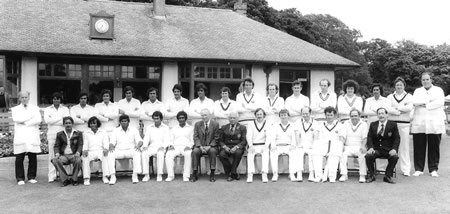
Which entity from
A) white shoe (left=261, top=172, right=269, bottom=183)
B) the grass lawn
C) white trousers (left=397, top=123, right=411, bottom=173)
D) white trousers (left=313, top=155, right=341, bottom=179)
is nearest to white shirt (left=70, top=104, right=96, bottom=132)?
the grass lawn

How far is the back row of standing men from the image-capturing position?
8.44 m

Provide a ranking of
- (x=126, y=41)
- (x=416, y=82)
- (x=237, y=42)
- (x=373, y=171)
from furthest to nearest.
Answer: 1. (x=416, y=82)
2. (x=237, y=42)
3. (x=126, y=41)
4. (x=373, y=171)

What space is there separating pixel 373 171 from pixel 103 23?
13.6 metres

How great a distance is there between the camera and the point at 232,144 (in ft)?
27.7

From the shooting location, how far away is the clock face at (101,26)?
698 inches

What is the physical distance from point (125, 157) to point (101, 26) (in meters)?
11.1

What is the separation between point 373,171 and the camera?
7.95 meters

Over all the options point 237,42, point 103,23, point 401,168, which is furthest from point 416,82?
point 401,168

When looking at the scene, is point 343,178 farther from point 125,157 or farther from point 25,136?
point 25,136

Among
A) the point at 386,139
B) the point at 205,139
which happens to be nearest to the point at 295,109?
the point at 386,139

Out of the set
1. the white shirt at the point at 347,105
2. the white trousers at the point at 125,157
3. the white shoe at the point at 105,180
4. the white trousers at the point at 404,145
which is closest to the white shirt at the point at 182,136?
the white trousers at the point at 125,157

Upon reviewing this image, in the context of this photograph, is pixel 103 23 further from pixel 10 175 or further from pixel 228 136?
pixel 228 136

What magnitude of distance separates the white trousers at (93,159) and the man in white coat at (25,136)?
101 cm

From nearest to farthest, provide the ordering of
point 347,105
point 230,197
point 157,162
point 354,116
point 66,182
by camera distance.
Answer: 1. point 230,197
2. point 66,182
3. point 157,162
4. point 354,116
5. point 347,105
